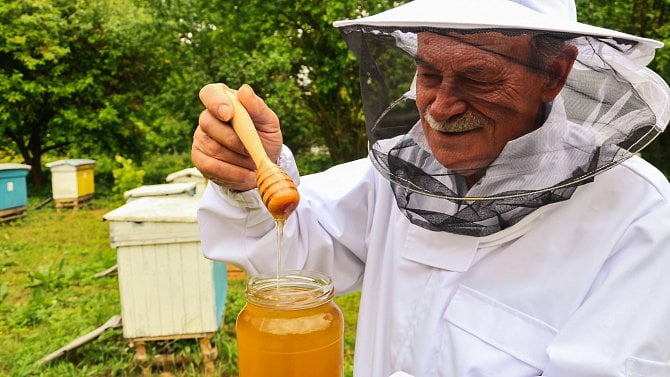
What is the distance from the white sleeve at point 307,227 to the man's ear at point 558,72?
554 millimetres

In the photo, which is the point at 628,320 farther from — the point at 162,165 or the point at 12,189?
the point at 162,165

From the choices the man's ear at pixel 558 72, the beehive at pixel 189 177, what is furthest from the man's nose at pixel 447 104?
the beehive at pixel 189 177

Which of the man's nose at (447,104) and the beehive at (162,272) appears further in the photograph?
the beehive at (162,272)

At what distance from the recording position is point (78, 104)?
11289 mm

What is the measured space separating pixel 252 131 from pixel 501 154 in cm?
53

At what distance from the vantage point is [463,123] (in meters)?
1.19

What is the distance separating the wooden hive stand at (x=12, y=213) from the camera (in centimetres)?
798

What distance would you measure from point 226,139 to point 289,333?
415mm

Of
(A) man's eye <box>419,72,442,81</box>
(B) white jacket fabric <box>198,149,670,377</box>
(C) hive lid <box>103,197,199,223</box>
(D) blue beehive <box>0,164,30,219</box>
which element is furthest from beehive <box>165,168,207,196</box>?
(A) man's eye <box>419,72,442,81</box>

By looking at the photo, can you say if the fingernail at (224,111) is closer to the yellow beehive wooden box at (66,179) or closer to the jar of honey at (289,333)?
the jar of honey at (289,333)

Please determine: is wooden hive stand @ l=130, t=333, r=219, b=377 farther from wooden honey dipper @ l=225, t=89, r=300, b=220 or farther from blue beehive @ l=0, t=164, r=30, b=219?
blue beehive @ l=0, t=164, r=30, b=219

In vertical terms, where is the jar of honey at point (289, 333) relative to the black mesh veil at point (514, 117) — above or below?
below

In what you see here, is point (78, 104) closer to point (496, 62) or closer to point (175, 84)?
point (175, 84)

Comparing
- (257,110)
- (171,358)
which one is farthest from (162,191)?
(257,110)
